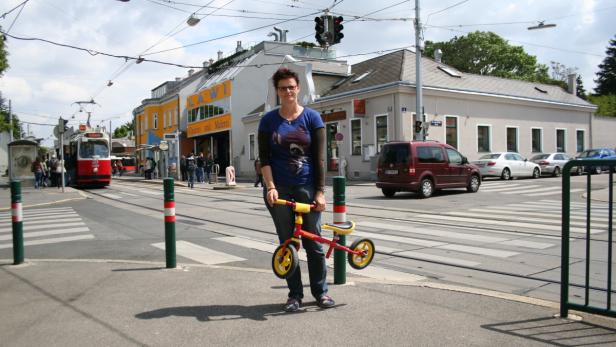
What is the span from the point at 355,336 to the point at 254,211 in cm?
Answer: 1022

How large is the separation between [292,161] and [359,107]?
2493 cm

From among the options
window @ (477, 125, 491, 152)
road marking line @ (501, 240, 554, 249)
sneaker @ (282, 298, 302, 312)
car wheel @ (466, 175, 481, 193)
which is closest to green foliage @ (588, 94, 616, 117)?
window @ (477, 125, 491, 152)

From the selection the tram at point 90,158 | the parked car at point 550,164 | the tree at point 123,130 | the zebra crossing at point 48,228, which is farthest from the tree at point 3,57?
the tree at point 123,130

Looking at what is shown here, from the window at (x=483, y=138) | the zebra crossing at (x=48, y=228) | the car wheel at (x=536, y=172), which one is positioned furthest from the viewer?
the window at (x=483, y=138)

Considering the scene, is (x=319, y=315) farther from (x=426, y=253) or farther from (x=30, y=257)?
(x=30, y=257)

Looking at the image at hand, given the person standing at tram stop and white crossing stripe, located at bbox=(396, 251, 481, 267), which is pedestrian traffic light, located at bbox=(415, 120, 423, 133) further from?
the person standing at tram stop

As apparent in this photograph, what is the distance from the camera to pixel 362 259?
4867mm

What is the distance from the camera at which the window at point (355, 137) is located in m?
29.8

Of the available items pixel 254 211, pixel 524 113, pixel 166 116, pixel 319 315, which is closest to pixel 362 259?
pixel 319 315

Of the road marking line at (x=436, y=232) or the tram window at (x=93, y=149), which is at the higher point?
the tram window at (x=93, y=149)

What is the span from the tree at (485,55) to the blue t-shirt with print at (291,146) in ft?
189

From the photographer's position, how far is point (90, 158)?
2797 cm

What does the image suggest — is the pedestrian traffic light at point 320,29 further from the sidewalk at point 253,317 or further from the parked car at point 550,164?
the parked car at point 550,164

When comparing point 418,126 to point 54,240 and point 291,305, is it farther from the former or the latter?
point 291,305
